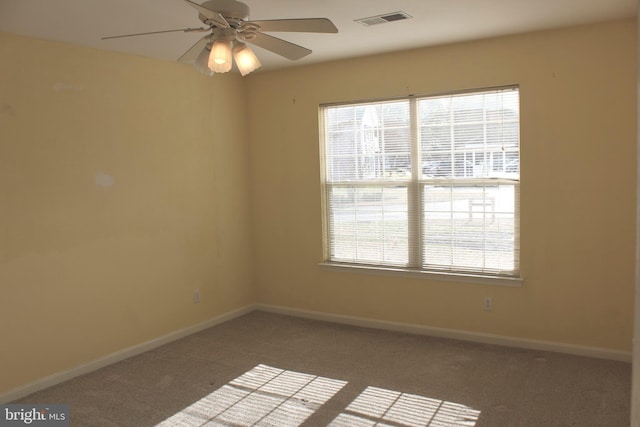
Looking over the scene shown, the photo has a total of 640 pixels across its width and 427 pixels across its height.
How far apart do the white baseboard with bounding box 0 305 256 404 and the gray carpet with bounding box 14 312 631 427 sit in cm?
6

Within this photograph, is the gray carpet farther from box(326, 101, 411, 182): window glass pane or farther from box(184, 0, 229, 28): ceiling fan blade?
box(184, 0, 229, 28): ceiling fan blade

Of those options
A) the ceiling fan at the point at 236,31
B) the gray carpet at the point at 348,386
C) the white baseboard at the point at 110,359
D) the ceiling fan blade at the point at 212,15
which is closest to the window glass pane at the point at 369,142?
the gray carpet at the point at 348,386

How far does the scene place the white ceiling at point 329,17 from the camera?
3021 millimetres

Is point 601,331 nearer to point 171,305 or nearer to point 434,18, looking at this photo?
point 434,18

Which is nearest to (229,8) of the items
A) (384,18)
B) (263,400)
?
(384,18)

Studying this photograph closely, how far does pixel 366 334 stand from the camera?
4.57 m

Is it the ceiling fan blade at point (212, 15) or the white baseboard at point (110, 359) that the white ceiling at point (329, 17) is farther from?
the white baseboard at point (110, 359)

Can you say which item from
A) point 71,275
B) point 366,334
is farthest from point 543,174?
point 71,275

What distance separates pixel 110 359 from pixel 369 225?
2359 millimetres

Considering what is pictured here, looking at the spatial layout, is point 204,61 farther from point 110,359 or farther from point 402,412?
point 110,359

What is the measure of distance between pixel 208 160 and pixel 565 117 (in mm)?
2965

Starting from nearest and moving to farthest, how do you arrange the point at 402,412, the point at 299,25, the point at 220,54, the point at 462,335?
the point at 299,25, the point at 220,54, the point at 402,412, the point at 462,335

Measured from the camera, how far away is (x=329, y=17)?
336 centimetres

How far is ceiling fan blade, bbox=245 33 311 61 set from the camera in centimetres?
273
